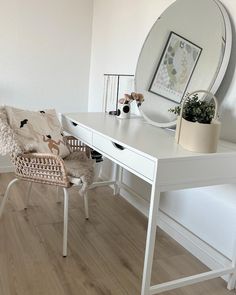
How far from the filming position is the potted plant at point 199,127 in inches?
58.7

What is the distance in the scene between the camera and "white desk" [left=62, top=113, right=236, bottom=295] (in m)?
1.43

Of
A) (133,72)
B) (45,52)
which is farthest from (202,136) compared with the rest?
(45,52)

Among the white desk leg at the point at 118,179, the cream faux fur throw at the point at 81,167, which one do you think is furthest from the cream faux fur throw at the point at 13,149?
the white desk leg at the point at 118,179

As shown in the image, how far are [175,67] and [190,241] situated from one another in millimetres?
1085

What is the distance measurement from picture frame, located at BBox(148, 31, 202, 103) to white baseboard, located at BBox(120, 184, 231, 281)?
0.83 m

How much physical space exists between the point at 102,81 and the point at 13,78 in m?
0.82

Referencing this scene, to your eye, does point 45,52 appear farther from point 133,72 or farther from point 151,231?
point 151,231

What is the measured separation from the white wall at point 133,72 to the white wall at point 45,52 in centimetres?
14

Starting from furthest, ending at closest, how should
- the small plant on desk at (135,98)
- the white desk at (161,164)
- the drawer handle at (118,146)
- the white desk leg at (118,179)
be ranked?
the white desk leg at (118,179)
the small plant on desk at (135,98)
the drawer handle at (118,146)
the white desk at (161,164)

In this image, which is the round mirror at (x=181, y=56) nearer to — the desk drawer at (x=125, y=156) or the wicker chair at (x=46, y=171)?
the desk drawer at (x=125, y=156)

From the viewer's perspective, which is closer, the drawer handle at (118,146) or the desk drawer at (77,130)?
the drawer handle at (118,146)

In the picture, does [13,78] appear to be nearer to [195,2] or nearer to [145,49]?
[145,49]

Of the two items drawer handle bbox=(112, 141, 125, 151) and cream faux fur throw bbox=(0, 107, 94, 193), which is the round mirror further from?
cream faux fur throw bbox=(0, 107, 94, 193)

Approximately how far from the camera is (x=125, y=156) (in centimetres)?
164
